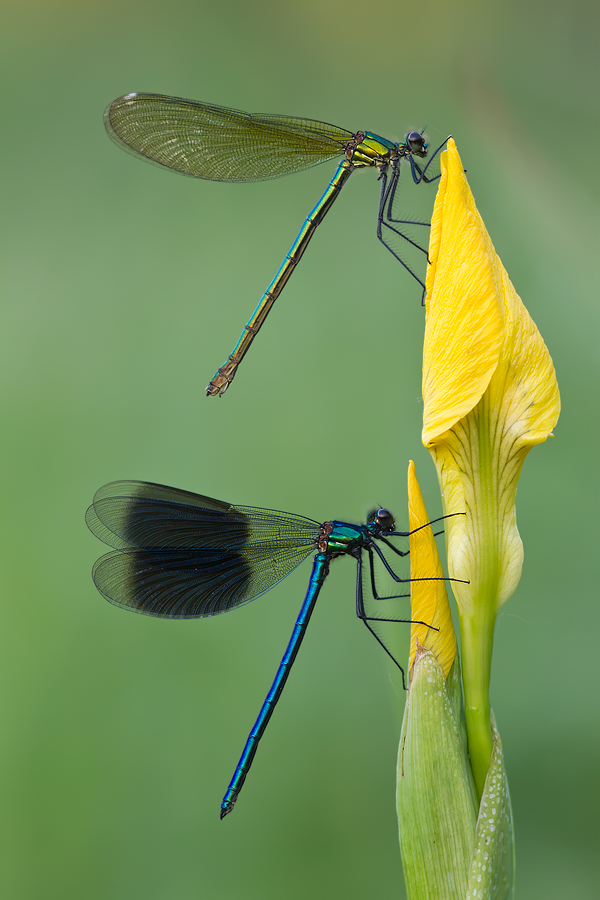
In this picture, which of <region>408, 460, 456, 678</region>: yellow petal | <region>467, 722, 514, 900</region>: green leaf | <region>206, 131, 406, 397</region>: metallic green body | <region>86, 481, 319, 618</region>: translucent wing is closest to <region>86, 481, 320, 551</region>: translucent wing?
<region>86, 481, 319, 618</region>: translucent wing

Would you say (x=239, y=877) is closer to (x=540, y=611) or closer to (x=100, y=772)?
(x=100, y=772)

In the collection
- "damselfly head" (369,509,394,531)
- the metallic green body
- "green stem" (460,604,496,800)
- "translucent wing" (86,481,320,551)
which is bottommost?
"green stem" (460,604,496,800)

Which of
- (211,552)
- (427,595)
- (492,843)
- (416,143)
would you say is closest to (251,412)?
(211,552)

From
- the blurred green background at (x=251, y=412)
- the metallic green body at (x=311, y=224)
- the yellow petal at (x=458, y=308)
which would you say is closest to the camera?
the yellow petal at (x=458, y=308)

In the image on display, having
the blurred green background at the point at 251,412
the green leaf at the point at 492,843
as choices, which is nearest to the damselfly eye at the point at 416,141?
the blurred green background at the point at 251,412

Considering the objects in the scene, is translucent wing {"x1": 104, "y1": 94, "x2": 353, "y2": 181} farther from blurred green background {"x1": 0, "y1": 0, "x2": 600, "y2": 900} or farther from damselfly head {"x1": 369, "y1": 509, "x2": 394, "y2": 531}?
damselfly head {"x1": 369, "y1": 509, "x2": 394, "y2": 531}

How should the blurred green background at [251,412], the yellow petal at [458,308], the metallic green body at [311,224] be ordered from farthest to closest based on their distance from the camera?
the blurred green background at [251,412]
the metallic green body at [311,224]
the yellow petal at [458,308]

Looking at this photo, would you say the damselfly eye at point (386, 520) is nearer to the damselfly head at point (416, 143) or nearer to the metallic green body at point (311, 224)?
the metallic green body at point (311, 224)
